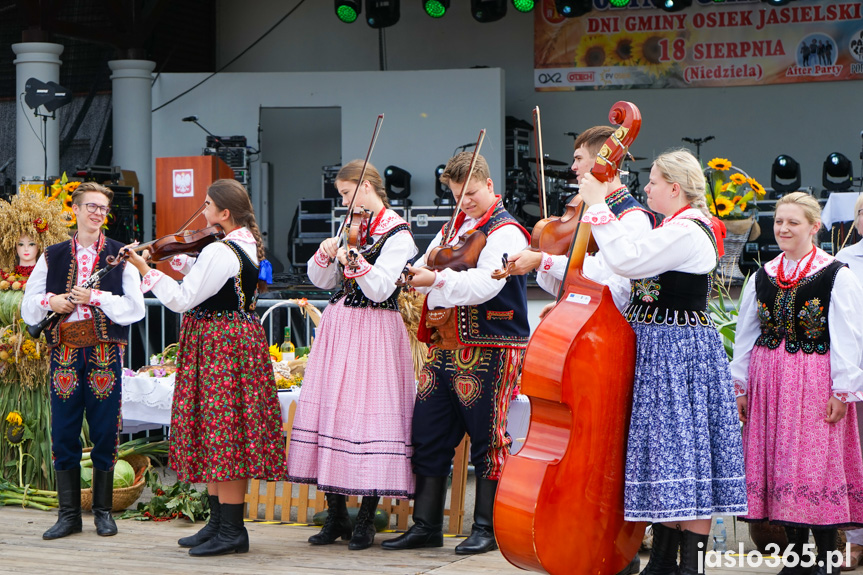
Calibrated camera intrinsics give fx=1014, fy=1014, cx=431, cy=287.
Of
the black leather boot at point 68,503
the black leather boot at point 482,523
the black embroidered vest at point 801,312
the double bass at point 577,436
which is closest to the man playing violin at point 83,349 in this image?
the black leather boot at point 68,503

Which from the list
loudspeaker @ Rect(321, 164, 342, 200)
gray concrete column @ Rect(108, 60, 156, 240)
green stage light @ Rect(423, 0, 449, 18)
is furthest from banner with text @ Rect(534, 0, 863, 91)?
gray concrete column @ Rect(108, 60, 156, 240)

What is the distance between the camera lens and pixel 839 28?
10711mm

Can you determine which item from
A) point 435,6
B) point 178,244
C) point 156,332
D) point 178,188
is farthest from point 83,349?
point 435,6

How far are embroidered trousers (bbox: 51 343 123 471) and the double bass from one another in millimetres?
1952

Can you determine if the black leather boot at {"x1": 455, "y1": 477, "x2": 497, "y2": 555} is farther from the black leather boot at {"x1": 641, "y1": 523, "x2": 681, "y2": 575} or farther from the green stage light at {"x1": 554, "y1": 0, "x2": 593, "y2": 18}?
the green stage light at {"x1": 554, "y1": 0, "x2": 593, "y2": 18}

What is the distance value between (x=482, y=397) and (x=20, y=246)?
234 centimetres

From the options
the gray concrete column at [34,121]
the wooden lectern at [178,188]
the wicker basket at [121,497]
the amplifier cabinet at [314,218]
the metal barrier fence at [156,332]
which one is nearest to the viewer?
the wicker basket at [121,497]

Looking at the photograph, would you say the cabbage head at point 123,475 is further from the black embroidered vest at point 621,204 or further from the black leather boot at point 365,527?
the black embroidered vest at point 621,204

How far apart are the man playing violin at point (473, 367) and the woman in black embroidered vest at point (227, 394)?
55cm

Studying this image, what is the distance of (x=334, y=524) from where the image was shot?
3762 millimetres

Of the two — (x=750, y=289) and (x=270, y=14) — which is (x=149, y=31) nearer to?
(x=270, y=14)

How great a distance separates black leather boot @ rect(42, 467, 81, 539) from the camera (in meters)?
3.94

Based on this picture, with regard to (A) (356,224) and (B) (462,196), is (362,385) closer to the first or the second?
(A) (356,224)

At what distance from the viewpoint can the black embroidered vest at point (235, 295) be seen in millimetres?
3531
